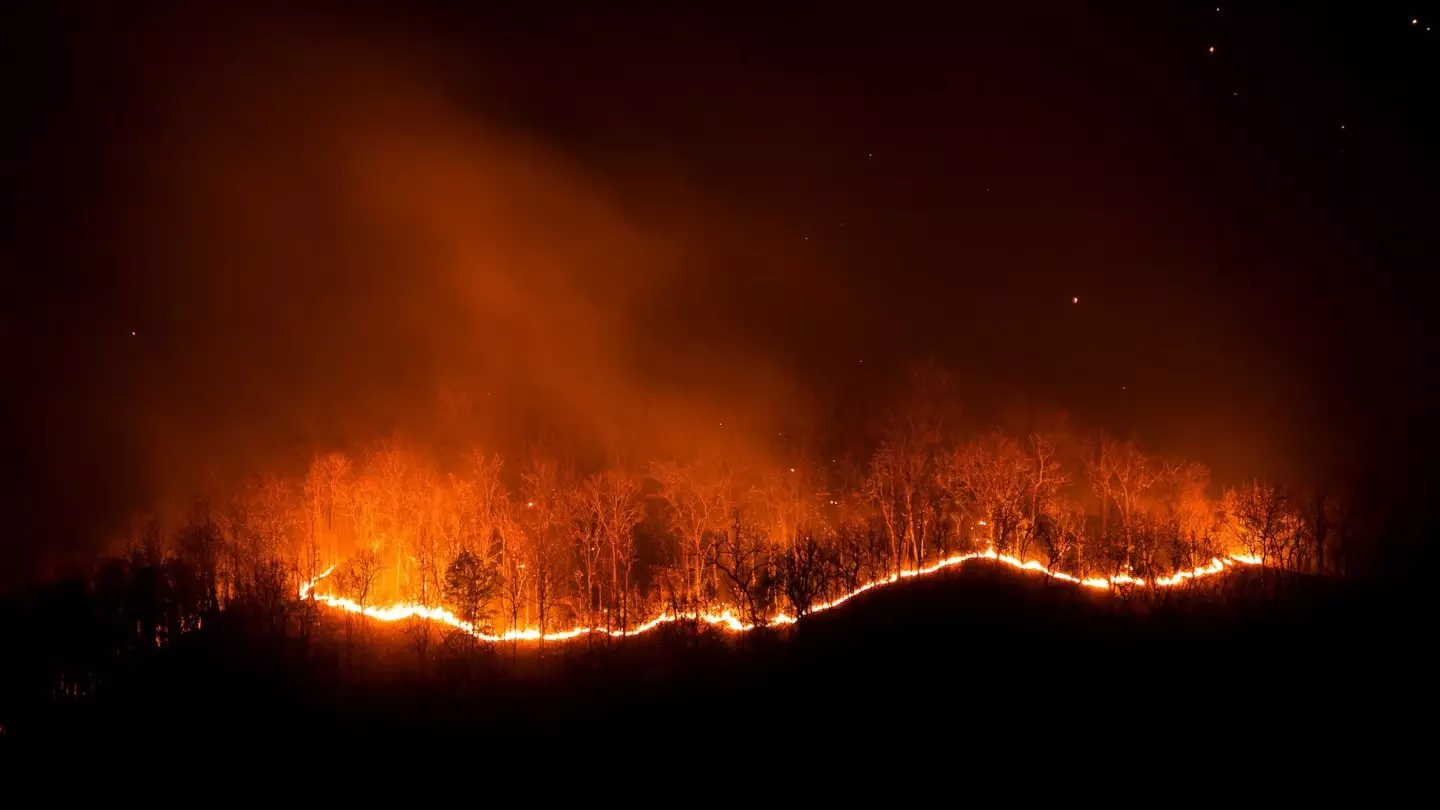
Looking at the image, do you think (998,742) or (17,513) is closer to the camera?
(998,742)

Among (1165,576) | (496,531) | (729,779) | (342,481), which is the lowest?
(729,779)

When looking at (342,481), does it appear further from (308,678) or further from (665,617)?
(665,617)

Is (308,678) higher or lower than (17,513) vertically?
lower

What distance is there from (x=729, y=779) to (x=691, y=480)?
17350mm

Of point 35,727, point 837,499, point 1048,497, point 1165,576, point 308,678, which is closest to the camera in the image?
point 35,727

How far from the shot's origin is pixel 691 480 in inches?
1442

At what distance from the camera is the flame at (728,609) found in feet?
96.4

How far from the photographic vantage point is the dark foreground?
2055 cm

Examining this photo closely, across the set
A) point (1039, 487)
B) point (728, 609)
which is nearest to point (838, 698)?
point (728, 609)

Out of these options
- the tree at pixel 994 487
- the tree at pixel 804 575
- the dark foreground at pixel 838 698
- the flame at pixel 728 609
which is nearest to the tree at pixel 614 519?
the flame at pixel 728 609

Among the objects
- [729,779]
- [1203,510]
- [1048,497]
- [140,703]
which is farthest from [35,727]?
[1203,510]

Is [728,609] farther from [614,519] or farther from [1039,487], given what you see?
[1039,487]

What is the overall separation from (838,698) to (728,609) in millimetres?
7494

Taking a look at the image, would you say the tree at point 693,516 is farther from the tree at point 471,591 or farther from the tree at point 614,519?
the tree at point 471,591
